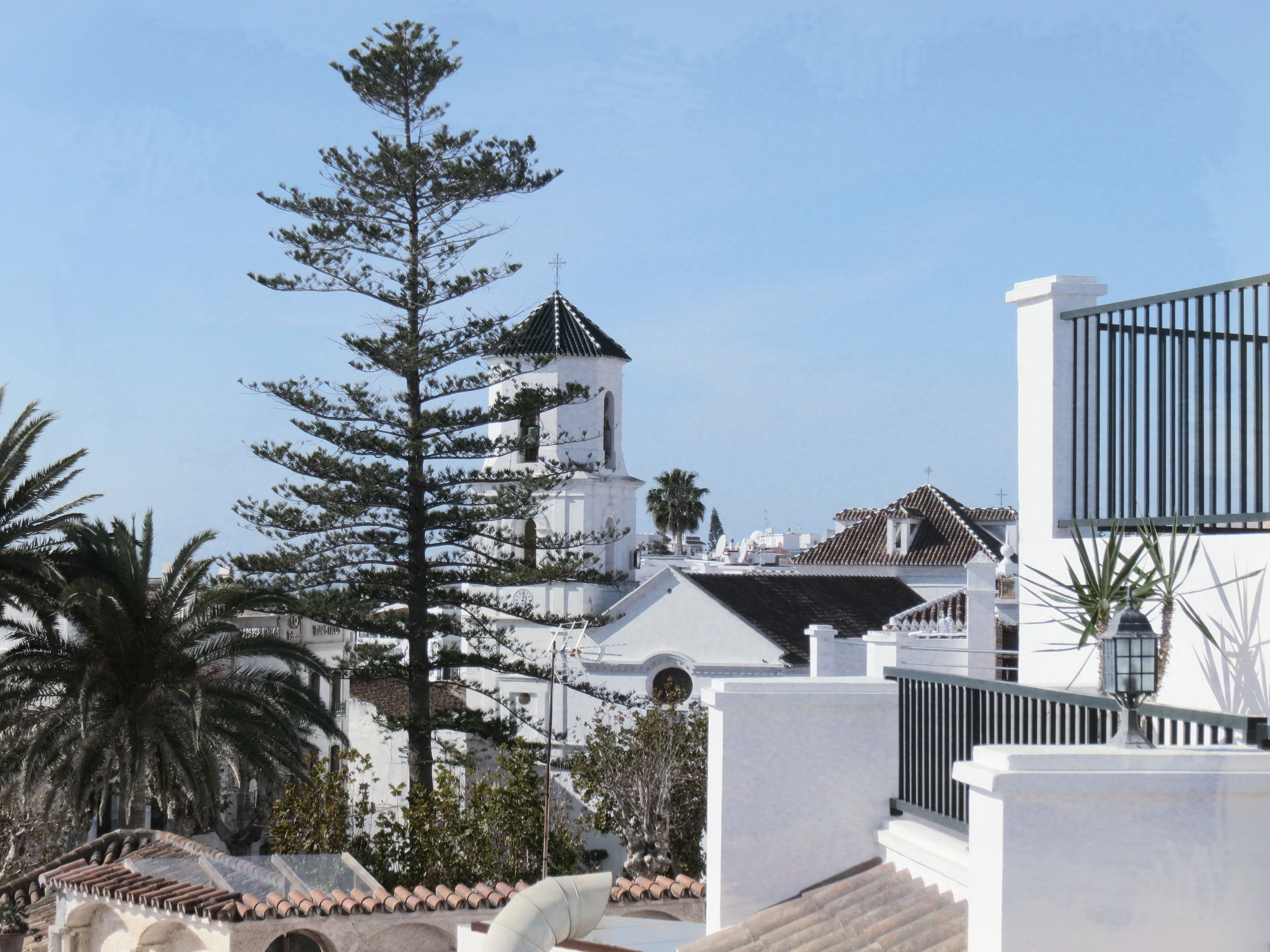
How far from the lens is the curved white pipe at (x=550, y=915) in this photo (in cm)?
745

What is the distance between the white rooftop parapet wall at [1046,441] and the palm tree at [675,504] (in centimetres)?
5528

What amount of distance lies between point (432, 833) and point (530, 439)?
6963 mm

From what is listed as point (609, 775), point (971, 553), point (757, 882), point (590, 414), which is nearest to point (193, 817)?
point (609, 775)

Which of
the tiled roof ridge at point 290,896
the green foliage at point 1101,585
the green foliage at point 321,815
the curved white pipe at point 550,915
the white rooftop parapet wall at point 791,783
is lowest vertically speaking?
the green foliage at point 321,815

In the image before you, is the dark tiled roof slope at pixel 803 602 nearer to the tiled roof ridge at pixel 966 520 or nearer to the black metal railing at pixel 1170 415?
the tiled roof ridge at pixel 966 520

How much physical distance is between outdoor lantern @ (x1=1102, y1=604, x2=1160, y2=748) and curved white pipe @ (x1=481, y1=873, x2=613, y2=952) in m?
3.60

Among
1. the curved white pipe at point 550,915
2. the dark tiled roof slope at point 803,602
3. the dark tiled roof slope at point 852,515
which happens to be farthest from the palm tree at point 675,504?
the curved white pipe at point 550,915

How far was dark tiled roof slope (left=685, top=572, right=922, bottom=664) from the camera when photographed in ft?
102

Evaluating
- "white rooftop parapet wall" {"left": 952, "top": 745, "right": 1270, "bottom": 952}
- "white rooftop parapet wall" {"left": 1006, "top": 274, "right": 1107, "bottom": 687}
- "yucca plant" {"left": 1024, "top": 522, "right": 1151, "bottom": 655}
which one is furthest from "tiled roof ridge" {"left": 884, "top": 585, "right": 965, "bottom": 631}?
"white rooftop parapet wall" {"left": 952, "top": 745, "right": 1270, "bottom": 952}

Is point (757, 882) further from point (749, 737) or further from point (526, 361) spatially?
point (526, 361)

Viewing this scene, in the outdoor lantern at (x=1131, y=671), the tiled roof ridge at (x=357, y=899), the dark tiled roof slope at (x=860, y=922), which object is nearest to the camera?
the outdoor lantern at (x=1131, y=671)

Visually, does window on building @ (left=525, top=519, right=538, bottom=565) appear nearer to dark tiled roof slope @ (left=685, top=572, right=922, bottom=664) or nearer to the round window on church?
dark tiled roof slope @ (left=685, top=572, right=922, bottom=664)

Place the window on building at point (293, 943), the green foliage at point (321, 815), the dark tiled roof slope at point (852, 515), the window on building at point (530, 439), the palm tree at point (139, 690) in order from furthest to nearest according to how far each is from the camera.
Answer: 1. the dark tiled roof slope at point (852, 515)
2. the window on building at point (530, 439)
3. the green foliage at point (321, 815)
4. the palm tree at point (139, 690)
5. the window on building at point (293, 943)

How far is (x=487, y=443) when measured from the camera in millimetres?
23078
